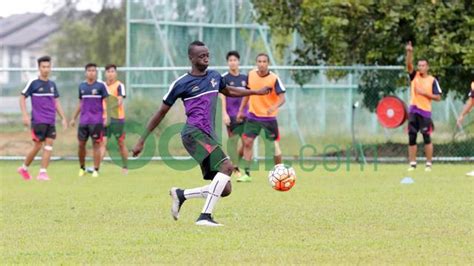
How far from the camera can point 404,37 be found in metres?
24.5

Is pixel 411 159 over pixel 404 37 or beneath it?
beneath

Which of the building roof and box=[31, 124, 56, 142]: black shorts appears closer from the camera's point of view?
box=[31, 124, 56, 142]: black shorts

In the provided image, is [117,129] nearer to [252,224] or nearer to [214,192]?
[214,192]

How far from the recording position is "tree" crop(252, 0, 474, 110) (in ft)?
75.7

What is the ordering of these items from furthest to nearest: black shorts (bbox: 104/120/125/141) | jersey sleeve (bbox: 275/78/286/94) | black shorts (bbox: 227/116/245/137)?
1. black shorts (bbox: 104/120/125/141)
2. black shorts (bbox: 227/116/245/137)
3. jersey sleeve (bbox: 275/78/286/94)

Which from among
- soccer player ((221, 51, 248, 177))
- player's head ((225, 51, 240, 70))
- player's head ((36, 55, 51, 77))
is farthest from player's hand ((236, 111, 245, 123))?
player's head ((36, 55, 51, 77))

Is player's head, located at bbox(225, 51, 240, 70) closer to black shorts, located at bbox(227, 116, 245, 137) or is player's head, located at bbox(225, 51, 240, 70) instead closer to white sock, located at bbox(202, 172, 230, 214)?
black shorts, located at bbox(227, 116, 245, 137)

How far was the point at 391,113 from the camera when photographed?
79.4 ft

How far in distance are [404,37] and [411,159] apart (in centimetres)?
452

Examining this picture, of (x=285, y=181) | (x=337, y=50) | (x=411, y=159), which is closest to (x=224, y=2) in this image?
(x=337, y=50)

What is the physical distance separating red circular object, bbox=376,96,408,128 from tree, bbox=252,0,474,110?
482 mm

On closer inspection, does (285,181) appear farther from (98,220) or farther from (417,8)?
(417,8)

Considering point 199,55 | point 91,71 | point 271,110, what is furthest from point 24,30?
point 199,55

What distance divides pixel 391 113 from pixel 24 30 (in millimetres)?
60702
